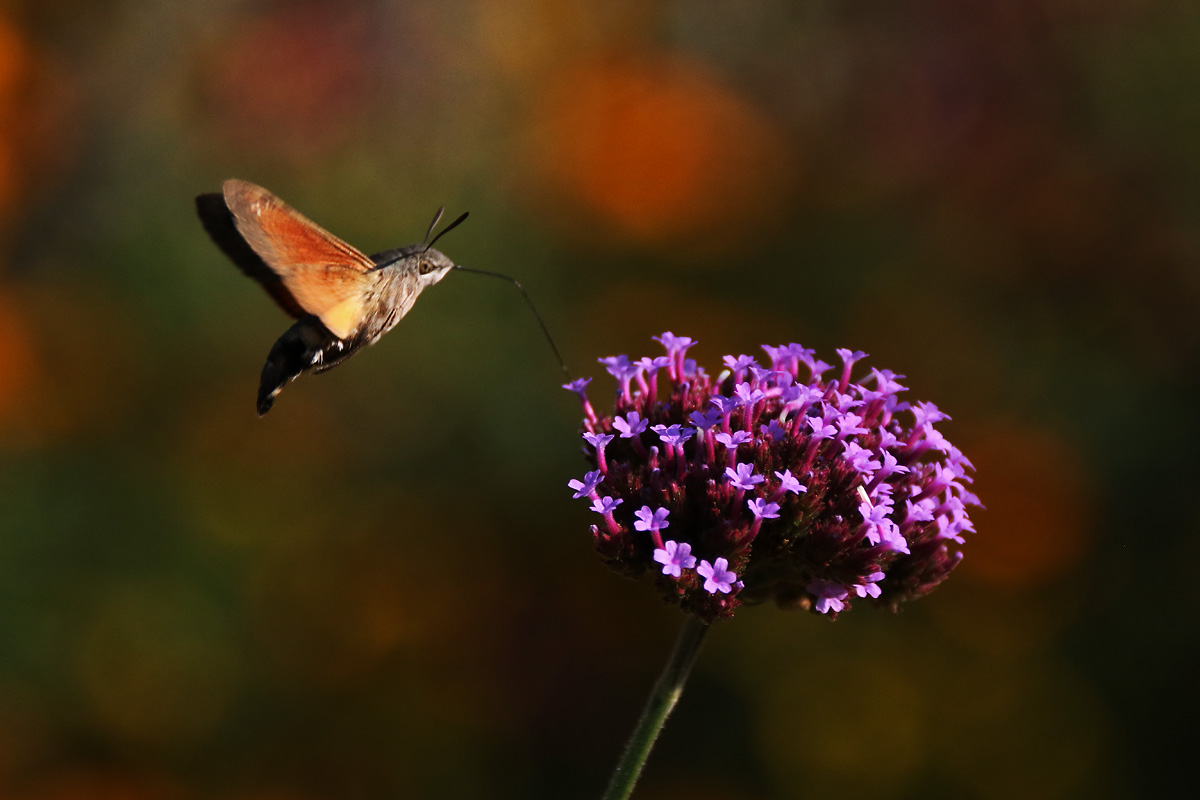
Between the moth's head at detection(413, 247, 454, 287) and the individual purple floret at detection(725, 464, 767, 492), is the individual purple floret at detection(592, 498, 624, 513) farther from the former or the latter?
the moth's head at detection(413, 247, 454, 287)

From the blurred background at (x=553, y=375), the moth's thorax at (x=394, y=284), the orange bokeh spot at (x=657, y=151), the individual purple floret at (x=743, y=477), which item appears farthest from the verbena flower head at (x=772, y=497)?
the orange bokeh spot at (x=657, y=151)

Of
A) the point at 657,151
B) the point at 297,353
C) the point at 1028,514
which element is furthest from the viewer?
the point at 657,151

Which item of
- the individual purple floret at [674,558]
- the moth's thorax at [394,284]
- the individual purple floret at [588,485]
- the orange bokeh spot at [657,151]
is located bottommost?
the individual purple floret at [674,558]

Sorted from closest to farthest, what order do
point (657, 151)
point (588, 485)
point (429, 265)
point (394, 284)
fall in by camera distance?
point (588, 485)
point (394, 284)
point (429, 265)
point (657, 151)

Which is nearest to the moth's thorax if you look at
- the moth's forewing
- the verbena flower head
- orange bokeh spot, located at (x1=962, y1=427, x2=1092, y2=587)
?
the moth's forewing

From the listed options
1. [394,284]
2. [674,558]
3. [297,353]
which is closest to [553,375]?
[394,284]

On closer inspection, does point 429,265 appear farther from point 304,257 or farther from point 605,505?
point 605,505

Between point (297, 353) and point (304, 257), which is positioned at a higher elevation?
point (304, 257)

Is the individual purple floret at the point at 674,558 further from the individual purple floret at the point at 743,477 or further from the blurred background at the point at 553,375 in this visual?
the blurred background at the point at 553,375
